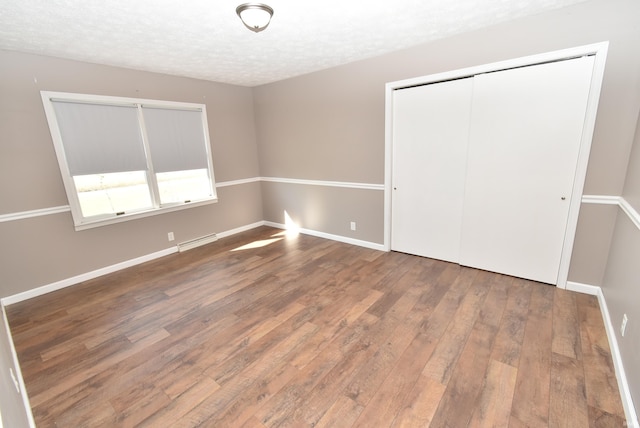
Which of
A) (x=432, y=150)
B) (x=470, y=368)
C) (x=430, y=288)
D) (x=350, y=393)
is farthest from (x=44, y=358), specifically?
(x=432, y=150)

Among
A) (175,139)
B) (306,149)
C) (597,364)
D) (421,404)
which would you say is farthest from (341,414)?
(175,139)

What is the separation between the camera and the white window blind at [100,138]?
3.04m

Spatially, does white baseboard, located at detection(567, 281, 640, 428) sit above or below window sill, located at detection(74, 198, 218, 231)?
below

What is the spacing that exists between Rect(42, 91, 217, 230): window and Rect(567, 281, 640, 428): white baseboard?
15.1 ft

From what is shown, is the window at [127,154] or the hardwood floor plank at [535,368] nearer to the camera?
the hardwood floor plank at [535,368]

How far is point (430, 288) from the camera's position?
281cm


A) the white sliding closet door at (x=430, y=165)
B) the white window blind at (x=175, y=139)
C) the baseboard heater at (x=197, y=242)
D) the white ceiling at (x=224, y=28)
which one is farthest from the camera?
the baseboard heater at (x=197, y=242)

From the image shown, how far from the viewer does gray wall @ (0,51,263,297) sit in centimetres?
273

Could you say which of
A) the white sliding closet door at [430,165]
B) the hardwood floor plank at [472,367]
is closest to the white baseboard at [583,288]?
the hardwood floor plank at [472,367]

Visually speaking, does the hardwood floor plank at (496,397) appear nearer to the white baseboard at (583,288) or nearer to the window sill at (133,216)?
the white baseboard at (583,288)

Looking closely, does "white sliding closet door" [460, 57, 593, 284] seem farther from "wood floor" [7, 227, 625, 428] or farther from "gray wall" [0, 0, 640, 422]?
"wood floor" [7, 227, 625, 428]

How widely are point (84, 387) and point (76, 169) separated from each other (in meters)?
2.42

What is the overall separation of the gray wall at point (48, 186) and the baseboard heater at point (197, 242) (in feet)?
0.33

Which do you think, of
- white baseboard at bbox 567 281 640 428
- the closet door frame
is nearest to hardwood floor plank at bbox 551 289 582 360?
white baseboard at bbox 567 281 640 428
